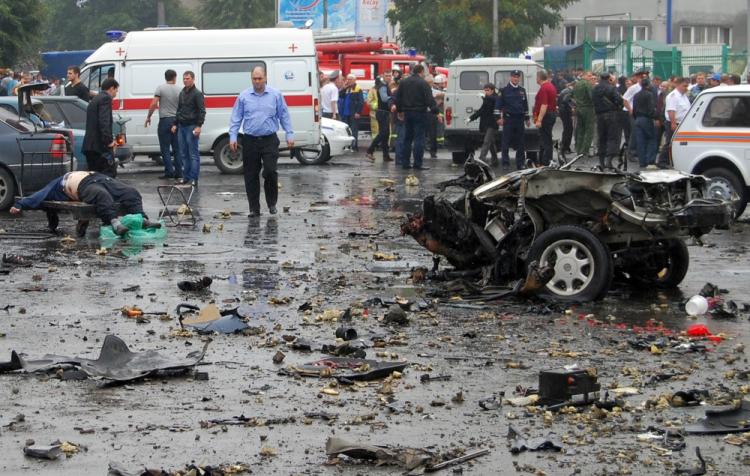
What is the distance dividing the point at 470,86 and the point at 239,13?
50247 millimetres

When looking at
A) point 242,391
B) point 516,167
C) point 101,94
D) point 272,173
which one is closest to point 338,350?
point 242,391

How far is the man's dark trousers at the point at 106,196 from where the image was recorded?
14.2 metres

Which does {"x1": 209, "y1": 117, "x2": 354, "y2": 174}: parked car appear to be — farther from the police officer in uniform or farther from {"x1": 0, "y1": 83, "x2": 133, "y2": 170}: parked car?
{"x1": 0, "y1": 83, "x2": 133, "y2": 170}: parked car

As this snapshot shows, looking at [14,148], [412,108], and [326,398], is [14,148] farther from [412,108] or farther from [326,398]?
[326,398]

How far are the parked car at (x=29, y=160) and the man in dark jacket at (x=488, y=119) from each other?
404 inches

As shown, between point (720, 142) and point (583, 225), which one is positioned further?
point (720, 142)

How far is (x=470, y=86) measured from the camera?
94.1 feet

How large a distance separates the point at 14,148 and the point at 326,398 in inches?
437

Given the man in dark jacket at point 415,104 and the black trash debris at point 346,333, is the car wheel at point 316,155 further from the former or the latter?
the black trash debris at point 346,333

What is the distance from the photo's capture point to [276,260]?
1290 centimetres

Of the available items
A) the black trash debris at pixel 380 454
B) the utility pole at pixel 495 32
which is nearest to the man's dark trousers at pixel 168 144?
the black trash debris at pixel 380 454

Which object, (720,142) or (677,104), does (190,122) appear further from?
(677,104)

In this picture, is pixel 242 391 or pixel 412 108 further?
pixel 412 108

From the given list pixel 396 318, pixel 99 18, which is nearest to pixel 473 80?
pixel 396 318
